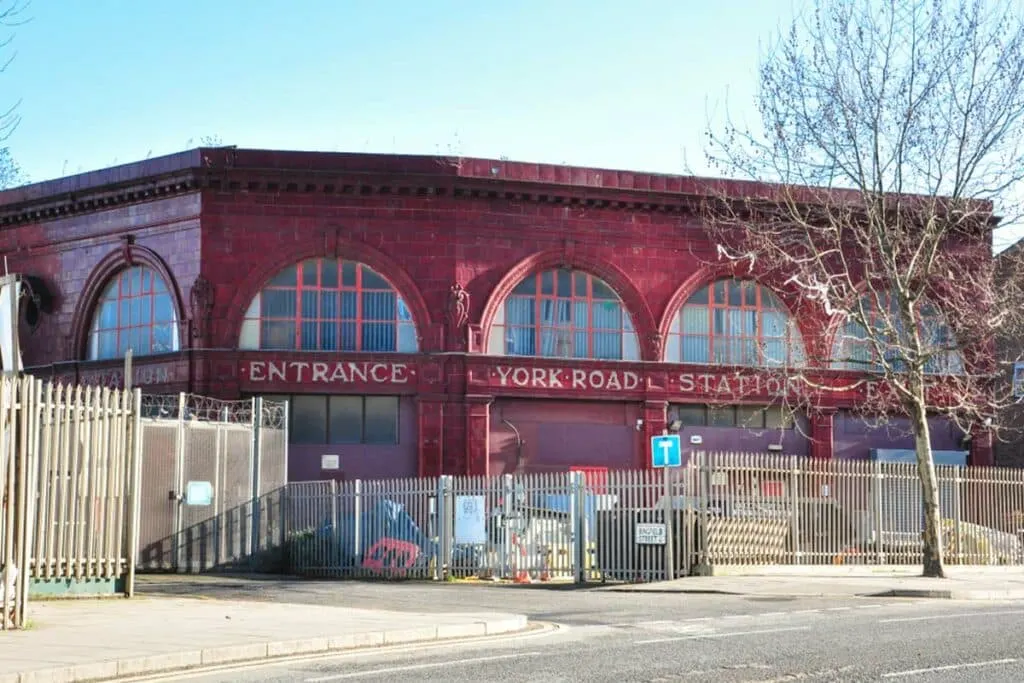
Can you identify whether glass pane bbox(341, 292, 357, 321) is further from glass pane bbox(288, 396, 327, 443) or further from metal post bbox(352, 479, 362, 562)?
metal post bbox(352, 479, 362, 562)

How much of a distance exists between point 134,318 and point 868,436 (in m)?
23.3

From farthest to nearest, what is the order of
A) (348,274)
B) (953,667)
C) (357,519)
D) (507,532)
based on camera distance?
(348,274)
(357,519)
(507,532)
(953,667)

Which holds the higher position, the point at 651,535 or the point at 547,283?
the point at 547,283

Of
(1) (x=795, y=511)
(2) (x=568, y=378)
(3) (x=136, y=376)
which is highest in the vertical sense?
(3) (x=136, y=376)

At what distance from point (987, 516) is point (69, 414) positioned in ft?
71.3

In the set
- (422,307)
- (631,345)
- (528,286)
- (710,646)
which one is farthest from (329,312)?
(710,646)

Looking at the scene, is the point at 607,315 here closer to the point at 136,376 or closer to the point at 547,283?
the point at 547,283

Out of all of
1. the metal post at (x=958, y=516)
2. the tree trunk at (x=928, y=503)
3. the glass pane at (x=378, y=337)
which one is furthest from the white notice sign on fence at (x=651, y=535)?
the glass pane at (x=378, y=337)

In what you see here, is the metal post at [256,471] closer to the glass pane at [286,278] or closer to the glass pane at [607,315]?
the glass pane at [286,278]

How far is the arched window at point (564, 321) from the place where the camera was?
4266cm

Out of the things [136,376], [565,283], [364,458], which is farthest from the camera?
[565,283]

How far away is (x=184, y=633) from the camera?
1523 centimetres

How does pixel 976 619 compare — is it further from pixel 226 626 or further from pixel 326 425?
pixel 326 425

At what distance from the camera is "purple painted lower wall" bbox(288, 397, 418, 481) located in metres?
41.0
